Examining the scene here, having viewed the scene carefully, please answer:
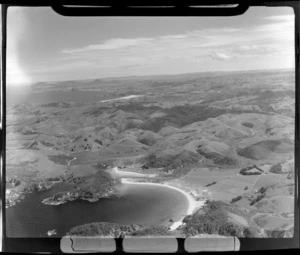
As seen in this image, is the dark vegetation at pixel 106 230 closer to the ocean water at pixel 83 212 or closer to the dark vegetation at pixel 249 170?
the ocean water at pixel 83 212

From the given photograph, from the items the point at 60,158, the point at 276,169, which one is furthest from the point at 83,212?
the point at 276,169

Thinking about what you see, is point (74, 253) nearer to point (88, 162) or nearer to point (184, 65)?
point (88, 162)

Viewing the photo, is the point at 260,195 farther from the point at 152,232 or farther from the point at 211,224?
the point at 152,232

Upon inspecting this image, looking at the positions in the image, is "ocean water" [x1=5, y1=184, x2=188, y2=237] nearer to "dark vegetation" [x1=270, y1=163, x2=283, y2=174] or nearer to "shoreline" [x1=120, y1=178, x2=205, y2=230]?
"shoreline" [x1=120, y1=178, x2=205, y2=230]

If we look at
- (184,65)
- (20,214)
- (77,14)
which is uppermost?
(77,14)

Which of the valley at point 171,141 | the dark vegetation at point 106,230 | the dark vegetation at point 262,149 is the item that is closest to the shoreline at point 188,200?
the valley at point 171,141

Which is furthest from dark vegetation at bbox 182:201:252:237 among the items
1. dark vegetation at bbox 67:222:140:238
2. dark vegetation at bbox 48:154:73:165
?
dark vegetation at bbox 48:154:73:165

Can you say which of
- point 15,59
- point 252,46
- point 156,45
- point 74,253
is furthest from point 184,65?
point 74,253

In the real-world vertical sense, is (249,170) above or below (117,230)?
above

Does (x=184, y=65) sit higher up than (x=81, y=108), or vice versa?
(x=184, y=65)
